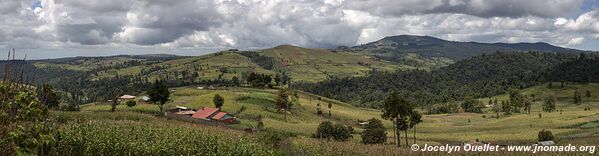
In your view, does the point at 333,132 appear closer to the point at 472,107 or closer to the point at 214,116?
the point at 214,116

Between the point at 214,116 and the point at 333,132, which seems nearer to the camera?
the point at 333,132

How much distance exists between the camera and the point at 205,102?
115 metres

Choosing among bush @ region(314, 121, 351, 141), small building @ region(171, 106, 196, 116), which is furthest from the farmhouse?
bush @ region(314, 121, 351, 141)

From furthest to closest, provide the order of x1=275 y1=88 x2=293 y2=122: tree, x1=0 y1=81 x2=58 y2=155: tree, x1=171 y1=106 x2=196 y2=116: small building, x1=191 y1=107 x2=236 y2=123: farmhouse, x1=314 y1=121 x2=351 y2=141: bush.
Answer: x1=275 y1=88 x2=293 y2=122: tree < x1=171 y1=106 x2=196 y2=116: small building < x1=191 y1=107 x2=236 y2=123: farmhouse < x1=314 y1=121 x2=351 y2=141: bush < x1=0 y1=81 x2=58 y2=155: tree

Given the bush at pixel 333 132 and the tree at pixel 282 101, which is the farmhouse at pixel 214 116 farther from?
the bush at pixel 333 132

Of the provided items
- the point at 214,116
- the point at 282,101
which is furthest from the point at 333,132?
the point at 282,101

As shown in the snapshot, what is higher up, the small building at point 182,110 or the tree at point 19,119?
the tree at point 19,119

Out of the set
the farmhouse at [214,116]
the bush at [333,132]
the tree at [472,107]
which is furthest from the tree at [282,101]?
the tree at [472,107]

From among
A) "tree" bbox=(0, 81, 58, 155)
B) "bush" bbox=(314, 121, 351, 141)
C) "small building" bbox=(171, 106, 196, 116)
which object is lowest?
"small building" bbox=(171, 106, 196, 116)

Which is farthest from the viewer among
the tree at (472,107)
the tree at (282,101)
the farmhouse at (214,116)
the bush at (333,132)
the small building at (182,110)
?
the tree at (472,107)

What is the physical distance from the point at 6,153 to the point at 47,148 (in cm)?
580

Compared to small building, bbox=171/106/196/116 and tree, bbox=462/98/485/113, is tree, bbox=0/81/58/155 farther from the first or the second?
tree, bbox=462/98/485/113

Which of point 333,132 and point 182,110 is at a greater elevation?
point 333,132

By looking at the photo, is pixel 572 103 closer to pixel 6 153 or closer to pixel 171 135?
pixel 171 135
